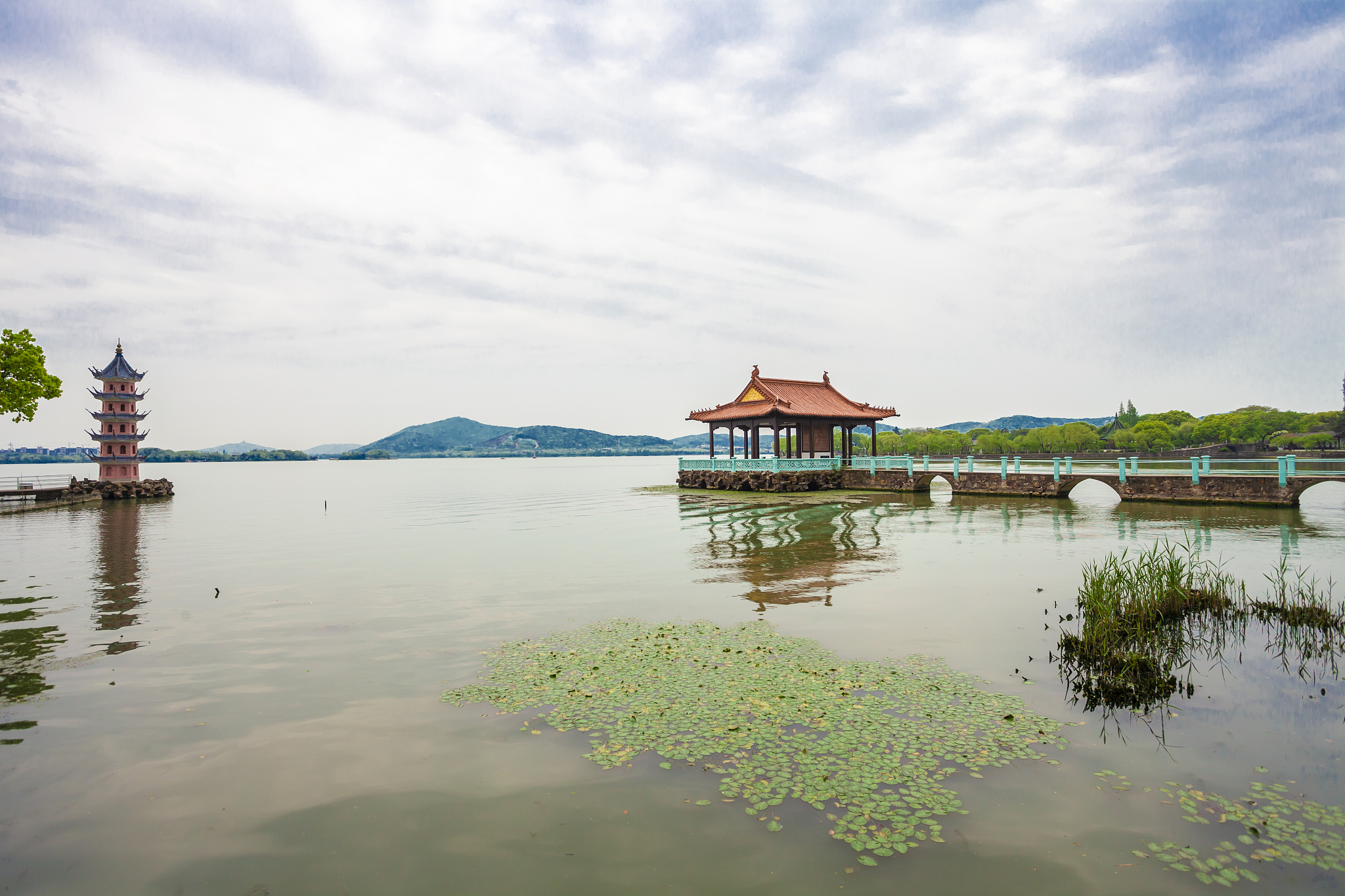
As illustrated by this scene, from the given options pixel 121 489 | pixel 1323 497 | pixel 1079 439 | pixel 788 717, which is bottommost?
pixel 1323 497

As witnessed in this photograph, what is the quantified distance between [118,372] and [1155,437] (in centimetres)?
10708

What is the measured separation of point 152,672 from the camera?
8.04 m

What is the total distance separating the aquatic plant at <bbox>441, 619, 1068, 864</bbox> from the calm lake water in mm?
230

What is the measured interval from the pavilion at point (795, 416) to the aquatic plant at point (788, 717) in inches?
1176

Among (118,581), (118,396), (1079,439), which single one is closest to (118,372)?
(118,396)

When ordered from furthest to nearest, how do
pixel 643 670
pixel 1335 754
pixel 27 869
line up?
pixel 643 670, pixel 1335 754, pixel 27 869

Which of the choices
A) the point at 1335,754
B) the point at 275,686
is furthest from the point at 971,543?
the point at 275,686

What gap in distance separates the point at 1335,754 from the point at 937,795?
135 inches

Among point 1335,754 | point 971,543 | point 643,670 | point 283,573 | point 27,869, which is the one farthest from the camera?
point 971,543

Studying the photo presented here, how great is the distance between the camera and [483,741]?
5.91 m

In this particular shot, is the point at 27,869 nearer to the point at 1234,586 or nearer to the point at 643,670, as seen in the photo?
the point at 643,670

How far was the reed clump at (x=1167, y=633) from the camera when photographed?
6.93m

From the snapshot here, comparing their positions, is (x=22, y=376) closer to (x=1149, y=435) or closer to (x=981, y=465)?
(x=981, y=465)

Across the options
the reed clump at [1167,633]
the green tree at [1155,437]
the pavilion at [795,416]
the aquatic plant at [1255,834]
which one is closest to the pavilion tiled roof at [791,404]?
the pavilion at [795,416]
